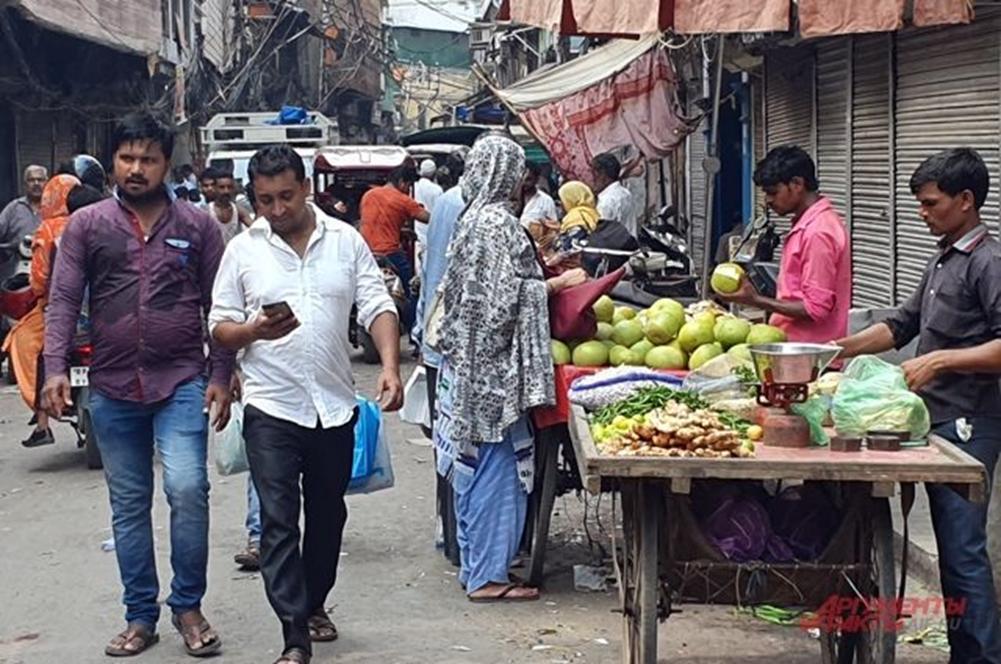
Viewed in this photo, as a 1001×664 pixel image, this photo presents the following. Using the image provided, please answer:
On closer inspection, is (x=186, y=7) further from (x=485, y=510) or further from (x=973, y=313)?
(x=973, y=313)

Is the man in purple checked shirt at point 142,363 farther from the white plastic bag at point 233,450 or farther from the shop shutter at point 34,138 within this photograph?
the shop shutter at point 34,138

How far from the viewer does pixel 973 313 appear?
4754mm

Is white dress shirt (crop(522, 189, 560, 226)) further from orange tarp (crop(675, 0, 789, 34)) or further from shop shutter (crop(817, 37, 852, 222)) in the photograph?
orange tarp (crop(675, 0, 789, 34))

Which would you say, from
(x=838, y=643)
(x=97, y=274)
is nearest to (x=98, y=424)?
(x=97, y=274)

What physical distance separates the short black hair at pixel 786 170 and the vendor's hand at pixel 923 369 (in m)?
1.55

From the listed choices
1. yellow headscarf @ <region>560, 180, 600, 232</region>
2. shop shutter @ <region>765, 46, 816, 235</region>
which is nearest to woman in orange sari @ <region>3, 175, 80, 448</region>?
yellow headscarf @ <region>560, 180, 600, 232</region>

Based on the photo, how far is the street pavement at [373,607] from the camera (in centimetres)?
575

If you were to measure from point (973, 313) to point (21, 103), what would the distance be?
1765 centimetres

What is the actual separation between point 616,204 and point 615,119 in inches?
79.4

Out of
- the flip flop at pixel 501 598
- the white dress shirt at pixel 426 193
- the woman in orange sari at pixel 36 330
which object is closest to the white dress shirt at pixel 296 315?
the flip flop at pixel 501 598

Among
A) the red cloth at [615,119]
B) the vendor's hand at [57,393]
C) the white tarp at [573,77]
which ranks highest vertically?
the white tarp at [573,77]

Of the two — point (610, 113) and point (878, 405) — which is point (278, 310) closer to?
point (878, 405)

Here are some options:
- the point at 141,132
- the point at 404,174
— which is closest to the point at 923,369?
the point at 141,132

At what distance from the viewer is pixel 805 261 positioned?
19.6 ft
